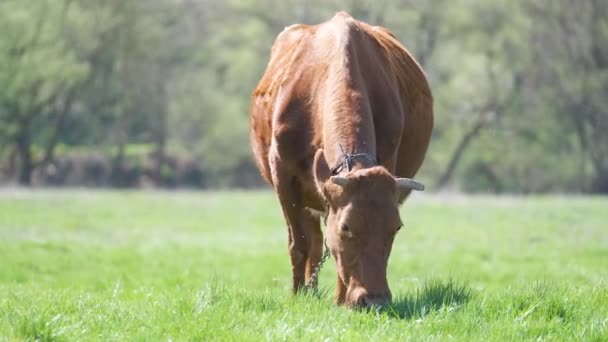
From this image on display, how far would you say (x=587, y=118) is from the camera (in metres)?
49.2

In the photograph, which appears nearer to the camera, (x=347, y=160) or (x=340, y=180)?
(x=340, y=180)

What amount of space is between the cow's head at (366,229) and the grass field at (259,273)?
0.64 ft

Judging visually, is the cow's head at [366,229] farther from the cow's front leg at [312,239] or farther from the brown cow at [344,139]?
the cow's front leg at [312,239]

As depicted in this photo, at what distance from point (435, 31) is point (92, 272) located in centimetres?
4011

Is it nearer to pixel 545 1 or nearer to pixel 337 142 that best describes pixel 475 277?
pixel 337 142

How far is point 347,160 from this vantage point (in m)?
6.65

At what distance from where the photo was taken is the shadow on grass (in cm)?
626

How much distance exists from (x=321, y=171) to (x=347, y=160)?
0.86 ft

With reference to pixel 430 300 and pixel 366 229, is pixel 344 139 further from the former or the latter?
pixel 430 300

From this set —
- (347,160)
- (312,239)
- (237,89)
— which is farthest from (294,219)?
(237,89)

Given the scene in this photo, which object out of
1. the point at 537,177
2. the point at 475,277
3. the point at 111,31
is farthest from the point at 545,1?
the point at 475,277

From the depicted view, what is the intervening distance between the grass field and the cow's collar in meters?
0.96

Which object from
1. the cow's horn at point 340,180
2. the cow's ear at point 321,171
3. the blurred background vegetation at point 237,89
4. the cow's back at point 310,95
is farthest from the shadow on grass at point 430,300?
the blurred background vegetation at point 237,89

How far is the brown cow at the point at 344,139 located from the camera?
6309mm
